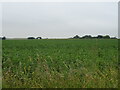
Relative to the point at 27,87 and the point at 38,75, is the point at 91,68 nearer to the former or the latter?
the point at 38,75

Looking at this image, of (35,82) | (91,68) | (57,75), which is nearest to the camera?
(35,82)

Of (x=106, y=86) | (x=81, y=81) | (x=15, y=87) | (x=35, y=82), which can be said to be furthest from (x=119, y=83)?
(x=15, y=87)

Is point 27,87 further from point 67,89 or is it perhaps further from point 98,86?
point 98,86

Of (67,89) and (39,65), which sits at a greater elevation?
(39,65)

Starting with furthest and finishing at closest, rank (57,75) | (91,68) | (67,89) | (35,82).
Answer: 1. (91,68)
2. (57,75)
3. (35,82)
4. (67,89)

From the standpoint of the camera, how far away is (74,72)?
4477mm

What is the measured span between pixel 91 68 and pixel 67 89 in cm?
120

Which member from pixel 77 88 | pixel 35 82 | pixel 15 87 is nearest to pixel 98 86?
pixel 77 88

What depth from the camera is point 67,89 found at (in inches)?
149

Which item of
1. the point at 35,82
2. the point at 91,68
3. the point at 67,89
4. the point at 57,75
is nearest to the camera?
the point at 67,89

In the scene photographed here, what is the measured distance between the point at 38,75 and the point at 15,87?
0.65 metres

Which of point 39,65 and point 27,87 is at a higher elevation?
point 39,65

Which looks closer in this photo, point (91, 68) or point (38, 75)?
point (38, 75)

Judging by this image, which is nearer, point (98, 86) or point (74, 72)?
point (98, 86)
